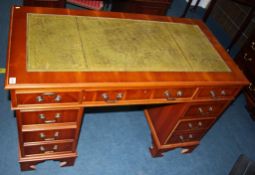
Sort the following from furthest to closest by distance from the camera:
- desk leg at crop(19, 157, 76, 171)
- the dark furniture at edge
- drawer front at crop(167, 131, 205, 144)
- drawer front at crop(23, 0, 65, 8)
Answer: the dark furniture at edge
drawer front at crop(23, 0, 65, 8)
drawer front at crop(167, 131, 205, 144)
desk leg at crop(19, 157, 76, 171)

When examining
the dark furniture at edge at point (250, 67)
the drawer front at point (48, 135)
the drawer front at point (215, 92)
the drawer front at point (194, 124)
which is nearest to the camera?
the drawer front at point (48, 135)

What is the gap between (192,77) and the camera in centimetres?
189

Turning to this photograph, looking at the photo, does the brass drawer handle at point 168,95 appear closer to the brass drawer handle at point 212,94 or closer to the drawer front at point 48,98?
the brass drawer handle at point 212,94

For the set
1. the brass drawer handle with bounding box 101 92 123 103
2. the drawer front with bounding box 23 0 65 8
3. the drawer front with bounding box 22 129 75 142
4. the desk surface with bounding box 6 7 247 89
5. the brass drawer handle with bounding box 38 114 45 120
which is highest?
the desk surface with bounding box 6 7 247 89

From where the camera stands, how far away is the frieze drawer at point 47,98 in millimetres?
1577

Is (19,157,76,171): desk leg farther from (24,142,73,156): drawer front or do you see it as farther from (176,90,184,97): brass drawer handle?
(176,90,184,97): brass drawer handle

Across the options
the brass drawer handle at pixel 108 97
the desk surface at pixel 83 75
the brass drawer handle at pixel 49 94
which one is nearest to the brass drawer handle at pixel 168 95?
the desk surface at pixel 83 75

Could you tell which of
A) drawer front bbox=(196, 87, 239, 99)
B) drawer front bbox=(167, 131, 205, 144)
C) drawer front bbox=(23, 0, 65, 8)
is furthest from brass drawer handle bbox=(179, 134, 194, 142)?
drawer front bbox=(23, 0, 65, 8)

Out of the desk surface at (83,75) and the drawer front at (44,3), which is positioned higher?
the desk surface at (83,75)

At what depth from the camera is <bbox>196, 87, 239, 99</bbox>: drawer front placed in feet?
6.55

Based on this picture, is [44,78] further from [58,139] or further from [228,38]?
[228,38]

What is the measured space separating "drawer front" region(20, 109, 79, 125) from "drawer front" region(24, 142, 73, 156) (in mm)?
284

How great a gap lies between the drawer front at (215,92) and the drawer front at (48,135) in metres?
0.98

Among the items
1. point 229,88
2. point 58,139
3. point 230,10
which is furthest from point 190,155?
point 230,10
